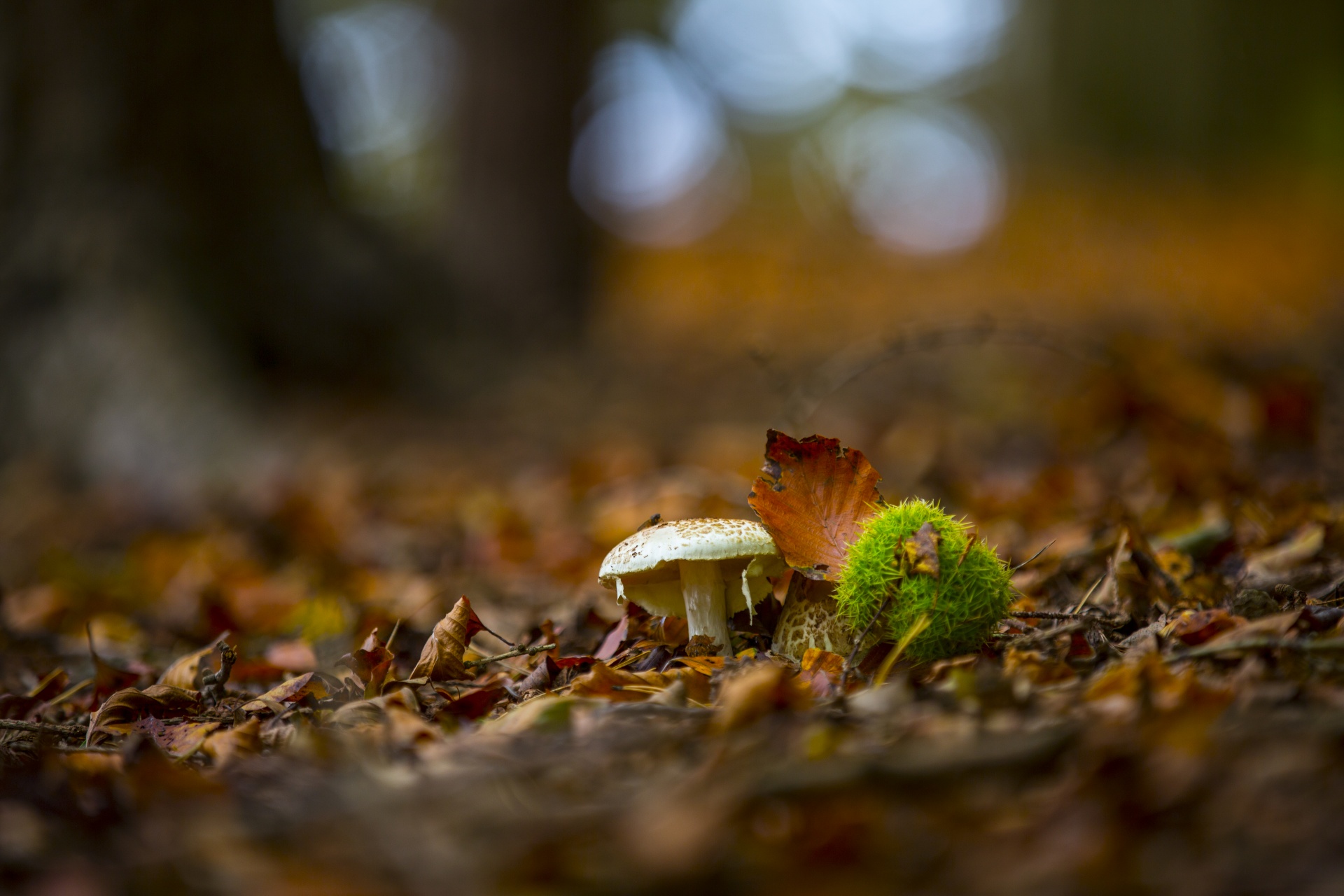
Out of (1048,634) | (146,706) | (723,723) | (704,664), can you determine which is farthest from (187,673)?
(1048,634)

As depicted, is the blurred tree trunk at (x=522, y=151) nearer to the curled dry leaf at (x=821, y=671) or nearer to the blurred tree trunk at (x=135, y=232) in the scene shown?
the blurred tree trunk at (x=135, y=232)

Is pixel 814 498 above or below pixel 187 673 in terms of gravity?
above

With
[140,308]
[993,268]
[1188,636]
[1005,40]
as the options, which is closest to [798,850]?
[1188,636]

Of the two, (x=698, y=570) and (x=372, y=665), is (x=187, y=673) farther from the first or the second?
(x=698, y=570)

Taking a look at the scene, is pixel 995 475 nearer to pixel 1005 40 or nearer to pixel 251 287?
pixel 251 287

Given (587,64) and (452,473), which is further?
(587,64)

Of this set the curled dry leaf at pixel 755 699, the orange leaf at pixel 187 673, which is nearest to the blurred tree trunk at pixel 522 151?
the orange leaf at pixel 187 673

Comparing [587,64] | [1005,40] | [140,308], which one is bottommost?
[140,308]
